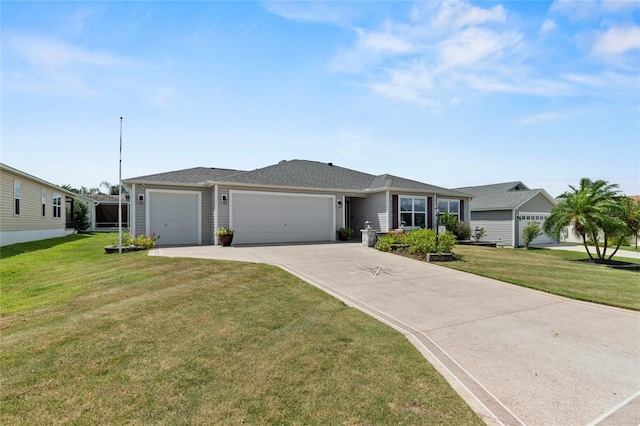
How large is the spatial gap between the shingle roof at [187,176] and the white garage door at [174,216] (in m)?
0.63

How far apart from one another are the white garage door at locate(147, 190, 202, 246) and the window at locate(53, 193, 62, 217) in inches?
496

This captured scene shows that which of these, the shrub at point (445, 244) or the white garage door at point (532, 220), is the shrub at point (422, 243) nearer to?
the shrub at point (445, 244)

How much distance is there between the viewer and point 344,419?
2.68 m

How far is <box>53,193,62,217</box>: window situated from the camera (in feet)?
72.5

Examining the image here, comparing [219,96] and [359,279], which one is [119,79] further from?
[359,279]

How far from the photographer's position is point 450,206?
65.9 ft

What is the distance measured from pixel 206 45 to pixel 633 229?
19.7m

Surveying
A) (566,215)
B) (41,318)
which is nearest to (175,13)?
(41,318)

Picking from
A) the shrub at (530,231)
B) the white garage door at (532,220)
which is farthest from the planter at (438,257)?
the white garage door at (532,220)

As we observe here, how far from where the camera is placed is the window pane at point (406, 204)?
1820cm

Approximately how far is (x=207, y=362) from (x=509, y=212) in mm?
24497

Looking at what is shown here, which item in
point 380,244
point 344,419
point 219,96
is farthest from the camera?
point 380,244

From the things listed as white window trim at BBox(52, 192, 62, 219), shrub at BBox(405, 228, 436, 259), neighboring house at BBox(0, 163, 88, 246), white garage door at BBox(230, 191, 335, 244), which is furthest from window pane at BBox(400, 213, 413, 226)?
white window trim at BBox(52, 192, 62, 219)

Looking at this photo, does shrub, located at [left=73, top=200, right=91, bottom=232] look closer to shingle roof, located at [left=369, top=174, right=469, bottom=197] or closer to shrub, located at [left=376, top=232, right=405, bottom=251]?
shingle roof, located at [left=369, top=174, right=469, bottom=197]
